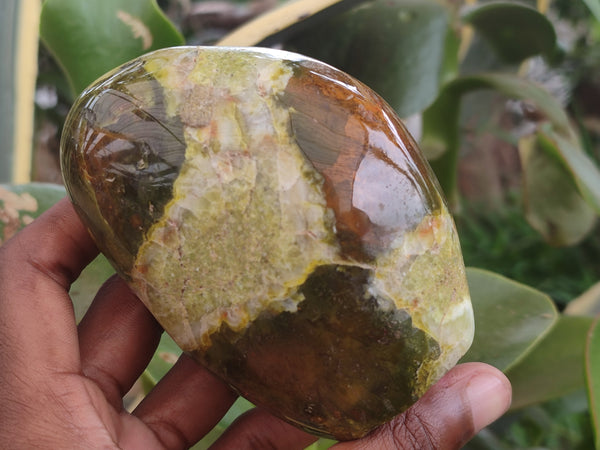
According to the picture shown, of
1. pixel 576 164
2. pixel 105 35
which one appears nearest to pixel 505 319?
pixel 576 164

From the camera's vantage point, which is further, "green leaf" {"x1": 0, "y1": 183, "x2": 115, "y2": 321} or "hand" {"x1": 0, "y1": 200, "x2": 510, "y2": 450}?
"green leaf" {"x1": 0, "y1": 183, "x2": 115, "y2": 321}

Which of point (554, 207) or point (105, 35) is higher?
point (105, 35)

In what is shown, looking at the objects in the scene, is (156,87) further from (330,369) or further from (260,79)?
(330,369)

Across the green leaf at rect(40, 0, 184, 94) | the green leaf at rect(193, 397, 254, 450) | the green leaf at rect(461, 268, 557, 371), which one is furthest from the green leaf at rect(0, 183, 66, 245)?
the green leaf at rect(461, 268, 557, 371)

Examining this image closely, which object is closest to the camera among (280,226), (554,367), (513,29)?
(280,226)

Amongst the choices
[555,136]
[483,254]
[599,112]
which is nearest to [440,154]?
[555,136]

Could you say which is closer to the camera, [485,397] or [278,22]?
[485,397]

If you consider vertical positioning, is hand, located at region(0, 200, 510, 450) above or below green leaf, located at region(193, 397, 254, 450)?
above

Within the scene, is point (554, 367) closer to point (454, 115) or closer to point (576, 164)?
point (576, 164)

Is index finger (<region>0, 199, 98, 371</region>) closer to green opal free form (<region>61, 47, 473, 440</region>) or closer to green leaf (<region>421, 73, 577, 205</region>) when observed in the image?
green opal free form (<region>61, 47, 473, 440</region>)
